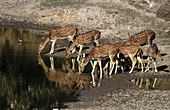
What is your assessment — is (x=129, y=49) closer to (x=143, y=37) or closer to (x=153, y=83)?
(x=153, y=83)

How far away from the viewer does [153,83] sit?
53.6ft

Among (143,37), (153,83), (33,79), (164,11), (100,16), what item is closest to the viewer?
(33,79)

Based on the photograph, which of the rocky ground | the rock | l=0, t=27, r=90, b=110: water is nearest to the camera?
l=0, t=27, r=90, b=110: water

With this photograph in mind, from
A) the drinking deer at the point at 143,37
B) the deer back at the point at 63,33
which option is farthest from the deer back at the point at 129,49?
the deer back at the point at 63,33

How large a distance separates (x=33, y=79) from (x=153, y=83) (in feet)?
15.8

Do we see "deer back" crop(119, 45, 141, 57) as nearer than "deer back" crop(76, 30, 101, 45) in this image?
Yes

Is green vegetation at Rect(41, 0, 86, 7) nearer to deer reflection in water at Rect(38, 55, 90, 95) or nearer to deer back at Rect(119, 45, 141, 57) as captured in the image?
deer reflection in water at Rect(38, 55, 90, 95)

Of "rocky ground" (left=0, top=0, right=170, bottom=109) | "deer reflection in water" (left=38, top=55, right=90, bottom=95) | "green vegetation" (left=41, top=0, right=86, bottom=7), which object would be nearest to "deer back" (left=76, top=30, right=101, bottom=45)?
"deer reflection in water" (left=38, top=55, right=90, bottom=95)

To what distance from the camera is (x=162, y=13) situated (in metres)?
30.6

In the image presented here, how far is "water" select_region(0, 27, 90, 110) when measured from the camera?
13.0 metres

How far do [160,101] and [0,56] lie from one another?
30.8 ft

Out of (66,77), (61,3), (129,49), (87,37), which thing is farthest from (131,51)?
(61,3)

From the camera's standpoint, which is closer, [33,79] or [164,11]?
[33,79]

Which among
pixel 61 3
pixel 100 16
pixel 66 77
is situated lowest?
pixel 66 77
